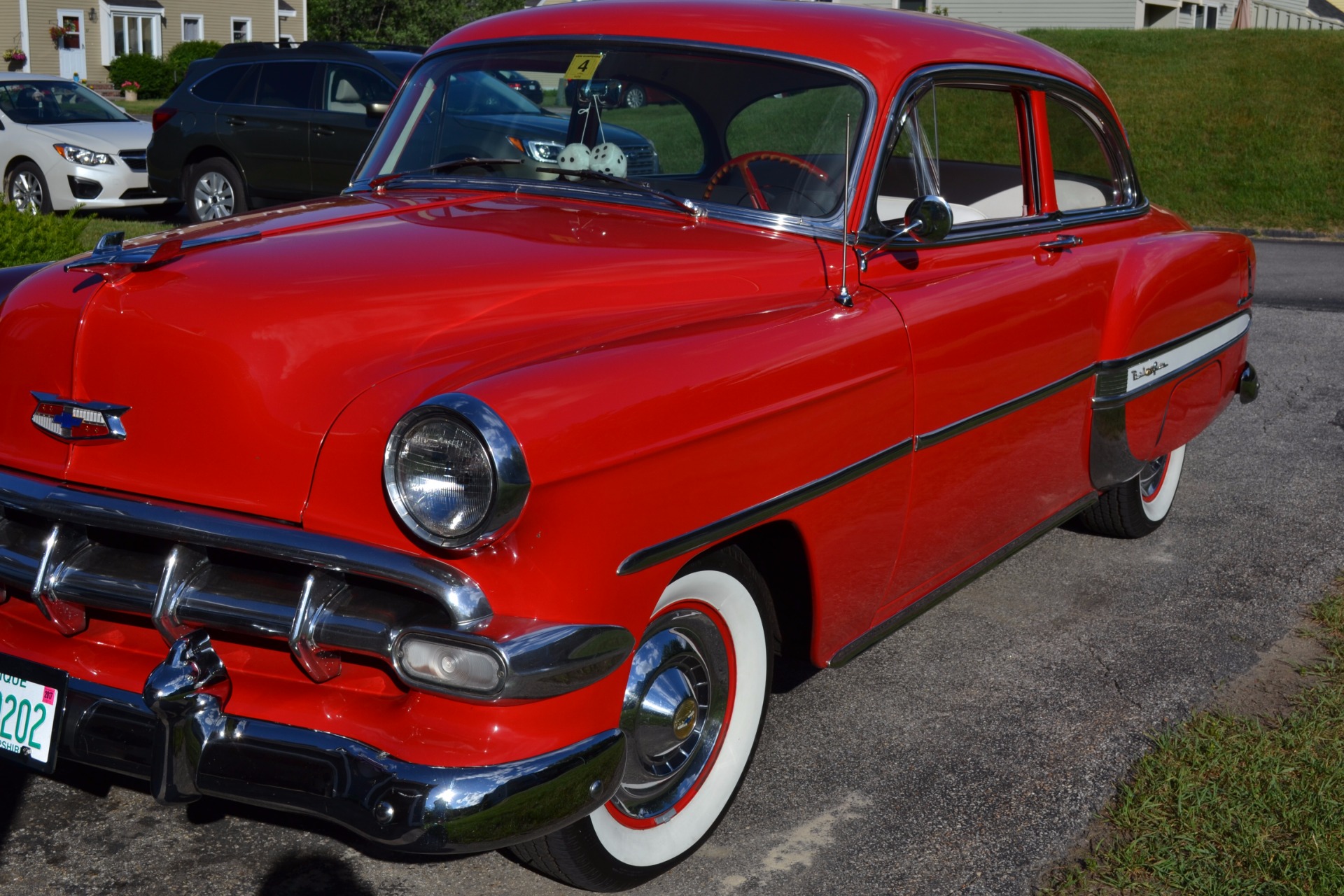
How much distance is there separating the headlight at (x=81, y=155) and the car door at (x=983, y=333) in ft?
32.1

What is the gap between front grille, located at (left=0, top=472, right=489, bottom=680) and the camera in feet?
7.19

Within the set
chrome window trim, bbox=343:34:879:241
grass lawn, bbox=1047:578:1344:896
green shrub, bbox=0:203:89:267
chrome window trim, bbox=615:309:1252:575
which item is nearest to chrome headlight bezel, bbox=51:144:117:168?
green shrub, bbox=0:203:89:267

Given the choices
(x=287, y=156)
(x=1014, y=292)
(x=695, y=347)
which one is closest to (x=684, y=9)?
(x=1014, y=292)

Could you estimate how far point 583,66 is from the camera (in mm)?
3607

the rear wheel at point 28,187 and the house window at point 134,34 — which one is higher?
the house window at point 134,34

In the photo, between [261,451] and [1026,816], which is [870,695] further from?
[261,451]

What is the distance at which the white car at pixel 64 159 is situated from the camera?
38.4 feet

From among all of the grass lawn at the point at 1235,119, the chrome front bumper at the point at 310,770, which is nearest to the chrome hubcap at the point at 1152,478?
the chrome front bumper at the point at 310,770

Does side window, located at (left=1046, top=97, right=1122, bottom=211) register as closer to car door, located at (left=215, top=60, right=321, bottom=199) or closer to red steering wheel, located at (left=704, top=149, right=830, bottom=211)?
red steering wheel, located at (left=704, top=149, right=830, bottom=211)

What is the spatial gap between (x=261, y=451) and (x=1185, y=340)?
3.24 metres

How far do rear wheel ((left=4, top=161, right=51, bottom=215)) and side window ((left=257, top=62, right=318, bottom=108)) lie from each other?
7.52 feet

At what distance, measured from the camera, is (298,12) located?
142 ft

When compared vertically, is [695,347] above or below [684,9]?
below

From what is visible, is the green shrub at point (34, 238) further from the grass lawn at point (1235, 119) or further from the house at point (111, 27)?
the house at point (111, 27)
